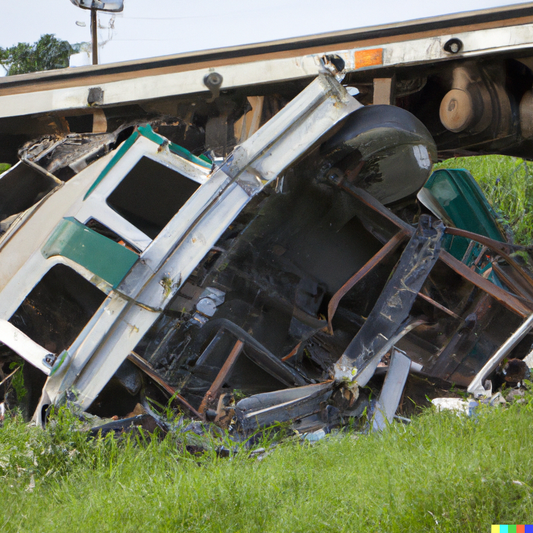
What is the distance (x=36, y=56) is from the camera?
23344 millimetres

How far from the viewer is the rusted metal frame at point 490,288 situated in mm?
3586

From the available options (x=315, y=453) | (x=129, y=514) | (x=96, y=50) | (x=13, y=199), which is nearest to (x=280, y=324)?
(x=315, y=453)

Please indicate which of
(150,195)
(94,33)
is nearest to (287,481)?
(150,195)

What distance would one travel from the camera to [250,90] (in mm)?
4105

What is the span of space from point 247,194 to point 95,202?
848 millimetres

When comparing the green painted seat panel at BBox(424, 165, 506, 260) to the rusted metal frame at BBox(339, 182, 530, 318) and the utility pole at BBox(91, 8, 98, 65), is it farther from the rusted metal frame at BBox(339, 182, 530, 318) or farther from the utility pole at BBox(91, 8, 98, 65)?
the utility pole at BBox(91, 8, 98, 65)

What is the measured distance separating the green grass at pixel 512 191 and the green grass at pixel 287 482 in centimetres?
549

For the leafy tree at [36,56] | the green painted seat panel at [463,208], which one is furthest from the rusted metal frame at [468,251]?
the leafy tree at [36,56]

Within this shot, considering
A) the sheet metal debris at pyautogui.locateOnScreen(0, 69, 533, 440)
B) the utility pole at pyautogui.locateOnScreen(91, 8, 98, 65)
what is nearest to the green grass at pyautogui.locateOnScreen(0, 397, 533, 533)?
the sheet metal debris at pyautogui.locateOnScreen(0, 69, 533, 440)

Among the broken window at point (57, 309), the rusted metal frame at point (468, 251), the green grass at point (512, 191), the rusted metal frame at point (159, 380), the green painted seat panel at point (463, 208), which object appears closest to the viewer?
the rusted metal frame at point (159, 380)

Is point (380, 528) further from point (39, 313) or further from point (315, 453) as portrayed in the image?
point (39, 313)

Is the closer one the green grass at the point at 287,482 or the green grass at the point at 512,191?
the green grass at the point at 287,482

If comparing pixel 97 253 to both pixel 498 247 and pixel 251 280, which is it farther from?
pixel 498 247

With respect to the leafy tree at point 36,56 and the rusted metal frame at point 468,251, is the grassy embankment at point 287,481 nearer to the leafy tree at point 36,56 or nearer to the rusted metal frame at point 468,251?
the rusted metal frame at point 468,251
